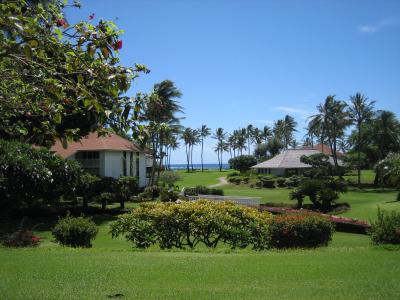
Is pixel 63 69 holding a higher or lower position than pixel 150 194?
higher

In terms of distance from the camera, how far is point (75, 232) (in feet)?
48.7

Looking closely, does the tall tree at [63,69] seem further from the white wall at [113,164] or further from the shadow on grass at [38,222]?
the white wall at [113,164]

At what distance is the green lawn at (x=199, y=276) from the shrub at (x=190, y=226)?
3.77m

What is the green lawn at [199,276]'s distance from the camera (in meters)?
6.82

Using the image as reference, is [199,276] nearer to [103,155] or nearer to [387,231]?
[387,231]

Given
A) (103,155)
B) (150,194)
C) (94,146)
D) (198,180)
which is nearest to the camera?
(150,194)

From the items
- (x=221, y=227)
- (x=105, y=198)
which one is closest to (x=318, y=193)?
(x=105, y=198)

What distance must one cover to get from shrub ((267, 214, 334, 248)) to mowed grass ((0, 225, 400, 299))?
3.22 metres

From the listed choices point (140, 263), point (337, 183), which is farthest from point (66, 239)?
point (337, 183)

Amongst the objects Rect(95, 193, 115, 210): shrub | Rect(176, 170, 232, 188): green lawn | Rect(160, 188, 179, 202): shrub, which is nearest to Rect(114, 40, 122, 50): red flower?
Rect(95, 193, 115, 210): shrub

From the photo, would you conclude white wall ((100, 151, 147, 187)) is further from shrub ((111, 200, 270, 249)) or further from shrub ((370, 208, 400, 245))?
shrub ((370, 208, 400, 245))

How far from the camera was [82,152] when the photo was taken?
155 ft

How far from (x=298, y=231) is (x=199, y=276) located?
22.2 ft

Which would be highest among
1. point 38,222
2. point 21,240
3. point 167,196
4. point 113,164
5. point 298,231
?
point 113,164
